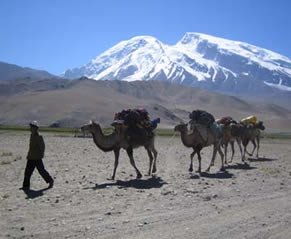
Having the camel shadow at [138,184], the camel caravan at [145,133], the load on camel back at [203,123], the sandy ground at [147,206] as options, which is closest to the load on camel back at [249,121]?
the camel caravan at [145,133]

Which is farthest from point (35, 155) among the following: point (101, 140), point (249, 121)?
point (249, 121)

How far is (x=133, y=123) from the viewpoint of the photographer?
14.8 meters

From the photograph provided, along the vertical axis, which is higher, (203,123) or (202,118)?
(202,118)

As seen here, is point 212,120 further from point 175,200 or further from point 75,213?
point 75,213

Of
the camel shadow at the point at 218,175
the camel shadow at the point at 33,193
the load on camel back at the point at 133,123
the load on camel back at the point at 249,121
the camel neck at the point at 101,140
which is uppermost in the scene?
the load on camel back at the point at 249,121

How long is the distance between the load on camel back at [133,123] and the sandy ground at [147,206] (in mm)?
1487

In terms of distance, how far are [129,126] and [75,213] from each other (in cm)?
571

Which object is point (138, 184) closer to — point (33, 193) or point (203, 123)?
point (33, 193)

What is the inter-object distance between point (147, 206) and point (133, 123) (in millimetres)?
5035

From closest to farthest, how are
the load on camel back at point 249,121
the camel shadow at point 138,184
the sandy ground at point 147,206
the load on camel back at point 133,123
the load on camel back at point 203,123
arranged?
the sandy ground at point 147,206, the camel shadow at point 138,184, the load on camel back at point 133,123, the load on camel back at point 203,123, the load on camel back at point 249,121

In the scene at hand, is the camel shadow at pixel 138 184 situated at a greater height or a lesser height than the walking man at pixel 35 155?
lesser

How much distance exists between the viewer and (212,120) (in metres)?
16.9

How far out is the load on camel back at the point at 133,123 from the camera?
1453cm

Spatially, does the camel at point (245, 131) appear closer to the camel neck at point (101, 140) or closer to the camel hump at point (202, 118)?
the camel hump at point (202, 118)
